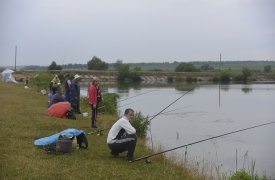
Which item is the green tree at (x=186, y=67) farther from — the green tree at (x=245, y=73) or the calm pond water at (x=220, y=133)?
the calm pond water at (x=220, y=133)

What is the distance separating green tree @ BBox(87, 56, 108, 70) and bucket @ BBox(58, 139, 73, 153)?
264 feet

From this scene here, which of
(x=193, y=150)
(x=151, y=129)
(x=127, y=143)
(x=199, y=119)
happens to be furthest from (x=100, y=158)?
(x=199, y=119)

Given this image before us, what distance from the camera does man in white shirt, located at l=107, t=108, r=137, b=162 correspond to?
8.36 m

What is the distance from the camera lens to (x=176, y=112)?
77.6 ft

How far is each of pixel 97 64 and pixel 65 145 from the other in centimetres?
→ 8194

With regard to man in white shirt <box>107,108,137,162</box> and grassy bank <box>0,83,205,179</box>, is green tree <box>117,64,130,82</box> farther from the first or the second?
man in white shirt <box>107,108,137,162</box>

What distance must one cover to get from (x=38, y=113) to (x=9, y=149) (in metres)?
6.27

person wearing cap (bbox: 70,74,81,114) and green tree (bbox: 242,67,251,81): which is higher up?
green tree (bbox: 242,67,251,81)

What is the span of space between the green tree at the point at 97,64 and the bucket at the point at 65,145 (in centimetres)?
8045

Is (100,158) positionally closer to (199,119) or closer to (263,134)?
(263,134)

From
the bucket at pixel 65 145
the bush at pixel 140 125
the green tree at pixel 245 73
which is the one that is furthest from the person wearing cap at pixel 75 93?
the green tree at pixel 245 73

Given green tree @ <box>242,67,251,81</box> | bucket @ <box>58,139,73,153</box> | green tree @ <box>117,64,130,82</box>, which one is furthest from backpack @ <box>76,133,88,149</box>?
green tree @ <box>242,67,251,81</box>

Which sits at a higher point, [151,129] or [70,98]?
[70,98]

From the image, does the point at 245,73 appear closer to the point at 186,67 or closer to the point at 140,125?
the point at 186,67
